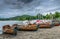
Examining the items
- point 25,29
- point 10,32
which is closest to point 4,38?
point 10,32

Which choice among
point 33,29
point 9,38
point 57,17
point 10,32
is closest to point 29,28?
point 33,29

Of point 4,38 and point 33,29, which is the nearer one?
point 4,38

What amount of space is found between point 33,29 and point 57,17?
9.82 m

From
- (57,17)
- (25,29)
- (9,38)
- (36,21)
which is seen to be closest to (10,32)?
(9,38)

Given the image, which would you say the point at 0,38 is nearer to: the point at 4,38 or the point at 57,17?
the point at 4,38

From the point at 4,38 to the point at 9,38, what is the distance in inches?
9.3

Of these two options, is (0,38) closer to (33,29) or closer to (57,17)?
(33,29)

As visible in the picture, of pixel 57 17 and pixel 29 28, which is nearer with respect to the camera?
pixel 29 28

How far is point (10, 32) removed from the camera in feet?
19.8

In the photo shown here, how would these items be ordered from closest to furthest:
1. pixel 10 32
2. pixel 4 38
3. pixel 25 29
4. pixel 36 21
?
pixel 4 38 → pixel 10 32 → pixel 25 29 → pixel 36 21

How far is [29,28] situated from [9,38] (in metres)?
3.43

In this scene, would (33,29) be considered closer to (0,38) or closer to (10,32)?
(10,32)

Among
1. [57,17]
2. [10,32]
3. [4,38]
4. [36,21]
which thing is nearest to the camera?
[4,38]

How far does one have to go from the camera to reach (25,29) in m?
8.36
